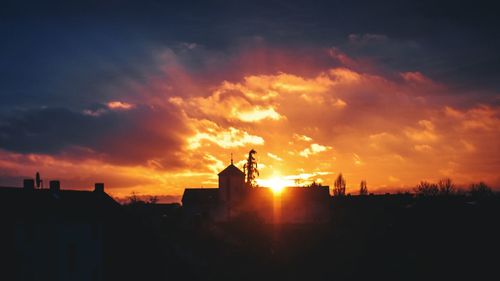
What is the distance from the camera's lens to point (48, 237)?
43531mm

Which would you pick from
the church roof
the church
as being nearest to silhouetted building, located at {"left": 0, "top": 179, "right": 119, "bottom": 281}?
the church

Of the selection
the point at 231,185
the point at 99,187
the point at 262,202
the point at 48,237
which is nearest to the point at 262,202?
the point at 262,202

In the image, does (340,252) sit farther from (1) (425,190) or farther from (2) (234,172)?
(1) (425,190)

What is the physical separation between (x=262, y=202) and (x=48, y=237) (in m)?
51.6

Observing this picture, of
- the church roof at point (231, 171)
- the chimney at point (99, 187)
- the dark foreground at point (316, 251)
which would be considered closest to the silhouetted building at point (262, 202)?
the church roof at point (231, 171)

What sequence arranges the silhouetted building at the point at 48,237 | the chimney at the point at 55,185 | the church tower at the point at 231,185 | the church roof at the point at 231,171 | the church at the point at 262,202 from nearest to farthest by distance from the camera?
the silhouetted building at the point at 48,237
the chimney at the point at 55,185
the church at the point at 262,202
the church tower at the point at 231,185
the church roof at the point at 231,171

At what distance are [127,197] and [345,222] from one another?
53091mm

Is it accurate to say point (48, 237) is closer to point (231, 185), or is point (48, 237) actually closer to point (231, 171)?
point (231, 185)

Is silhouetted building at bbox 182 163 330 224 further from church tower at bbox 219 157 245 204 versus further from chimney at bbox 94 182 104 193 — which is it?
chimney at bbox 94 182 104 193

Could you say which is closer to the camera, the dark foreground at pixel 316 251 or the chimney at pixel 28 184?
the dark foreground at pixel 316 251

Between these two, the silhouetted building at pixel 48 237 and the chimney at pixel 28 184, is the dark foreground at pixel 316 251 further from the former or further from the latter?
the chimney at pixel 28 184

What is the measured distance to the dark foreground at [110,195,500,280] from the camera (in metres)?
45.8

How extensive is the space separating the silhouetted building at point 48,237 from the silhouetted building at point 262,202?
4360 cm

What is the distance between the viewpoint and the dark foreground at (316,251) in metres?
45.8
